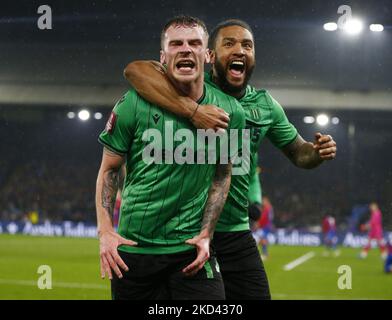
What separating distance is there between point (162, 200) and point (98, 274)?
7.53 meters

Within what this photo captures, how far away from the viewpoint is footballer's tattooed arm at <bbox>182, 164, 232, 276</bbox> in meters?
2.44

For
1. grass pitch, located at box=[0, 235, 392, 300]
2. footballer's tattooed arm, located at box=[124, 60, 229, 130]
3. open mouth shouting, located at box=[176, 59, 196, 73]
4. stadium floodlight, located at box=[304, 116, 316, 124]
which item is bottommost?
grass pitch, located at box=[0, 235, 392, 300]

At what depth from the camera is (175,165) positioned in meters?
2.43

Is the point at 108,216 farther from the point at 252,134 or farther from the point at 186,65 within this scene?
the point at 252,134

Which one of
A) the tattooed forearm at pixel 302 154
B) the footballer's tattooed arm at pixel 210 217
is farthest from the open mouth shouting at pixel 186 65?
the tattooed forearm at pixel 302 154

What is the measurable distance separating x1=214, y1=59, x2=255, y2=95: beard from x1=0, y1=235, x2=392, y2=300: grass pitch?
4.54 meters

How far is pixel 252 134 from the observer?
10.5 feet

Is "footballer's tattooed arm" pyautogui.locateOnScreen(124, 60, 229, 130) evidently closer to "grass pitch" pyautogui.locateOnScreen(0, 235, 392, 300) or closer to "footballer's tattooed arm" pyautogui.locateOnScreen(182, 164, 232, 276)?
"footballer's tattooed arm" pyautogui.locateOnScreen(182, 164, 232, 276)

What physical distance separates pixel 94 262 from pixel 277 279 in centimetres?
349

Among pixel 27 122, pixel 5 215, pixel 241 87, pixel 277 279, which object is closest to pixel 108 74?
pixel 277 279

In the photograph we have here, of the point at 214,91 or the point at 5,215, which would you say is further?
the point at 5,215

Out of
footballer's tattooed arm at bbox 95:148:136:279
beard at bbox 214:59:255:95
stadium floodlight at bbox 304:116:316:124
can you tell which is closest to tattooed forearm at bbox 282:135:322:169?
beard at bbox 214:59:255:95

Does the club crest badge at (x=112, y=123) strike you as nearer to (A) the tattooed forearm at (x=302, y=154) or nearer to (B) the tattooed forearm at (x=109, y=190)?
(B) the tattooed forearm at (x=109, y=190)

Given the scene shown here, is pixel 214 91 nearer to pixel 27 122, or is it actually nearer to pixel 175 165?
pixel 175 165
